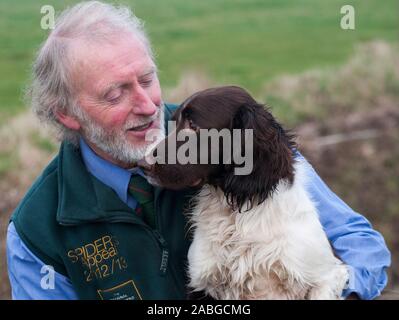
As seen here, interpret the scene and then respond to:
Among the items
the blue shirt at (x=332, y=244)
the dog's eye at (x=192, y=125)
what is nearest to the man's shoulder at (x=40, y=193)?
the blue shirt at (x=332, y=244)

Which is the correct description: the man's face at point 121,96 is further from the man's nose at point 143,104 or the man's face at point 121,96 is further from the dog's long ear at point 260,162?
the dog's long ear at point 260,162

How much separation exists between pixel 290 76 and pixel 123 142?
744cm

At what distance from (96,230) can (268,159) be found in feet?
2.76

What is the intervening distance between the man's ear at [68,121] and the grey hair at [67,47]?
21 millimetres

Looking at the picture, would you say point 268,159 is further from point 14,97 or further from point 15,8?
point 15,8

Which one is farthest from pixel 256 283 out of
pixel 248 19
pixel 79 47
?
pixel 248 19

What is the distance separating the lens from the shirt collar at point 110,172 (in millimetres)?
3721

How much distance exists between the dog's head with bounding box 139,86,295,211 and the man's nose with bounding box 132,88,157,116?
0.48 ft

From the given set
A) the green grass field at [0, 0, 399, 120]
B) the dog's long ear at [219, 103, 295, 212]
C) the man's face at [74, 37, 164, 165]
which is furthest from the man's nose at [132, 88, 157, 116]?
the green grass field at [0, 0, 399, 120]

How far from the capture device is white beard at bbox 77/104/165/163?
368 cm

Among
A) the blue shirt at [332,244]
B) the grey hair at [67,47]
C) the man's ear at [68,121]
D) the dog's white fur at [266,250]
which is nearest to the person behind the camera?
the dog's white fur at [266,250]

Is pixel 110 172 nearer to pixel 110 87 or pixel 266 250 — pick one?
pixel 110 87

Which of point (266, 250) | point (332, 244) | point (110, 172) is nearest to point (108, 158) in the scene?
point (110, 172)

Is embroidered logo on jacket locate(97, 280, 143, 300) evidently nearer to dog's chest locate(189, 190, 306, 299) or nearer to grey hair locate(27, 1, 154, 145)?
dog's chest locate(189, 190, 306, 299)
